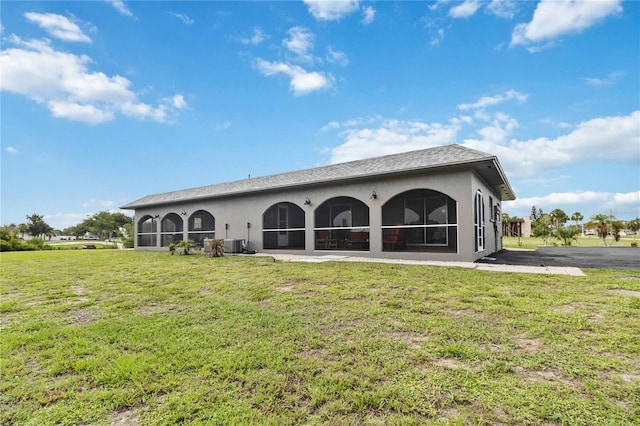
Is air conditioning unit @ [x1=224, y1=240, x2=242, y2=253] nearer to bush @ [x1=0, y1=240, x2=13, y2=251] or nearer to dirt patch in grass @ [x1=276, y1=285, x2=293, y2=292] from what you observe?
dirt patch in grass @ [x1=276, y1=285, x2=293, y2=292]

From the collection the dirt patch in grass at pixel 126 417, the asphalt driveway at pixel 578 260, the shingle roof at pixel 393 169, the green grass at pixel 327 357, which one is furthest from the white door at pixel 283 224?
the dirt patch in grass at pixel 126 417

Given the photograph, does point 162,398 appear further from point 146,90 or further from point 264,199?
point 146,90

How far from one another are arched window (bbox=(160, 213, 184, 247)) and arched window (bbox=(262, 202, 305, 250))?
25.4ft

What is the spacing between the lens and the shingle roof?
945cm

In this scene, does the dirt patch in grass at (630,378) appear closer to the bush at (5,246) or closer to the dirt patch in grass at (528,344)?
the dirt patch in grass at (528,344)

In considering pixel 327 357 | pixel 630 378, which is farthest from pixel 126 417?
pixel 630 378

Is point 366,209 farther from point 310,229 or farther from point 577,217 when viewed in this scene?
point 577,217

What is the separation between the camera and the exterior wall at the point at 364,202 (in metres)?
9.62

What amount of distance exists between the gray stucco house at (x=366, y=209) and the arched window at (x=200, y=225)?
7 centimetres

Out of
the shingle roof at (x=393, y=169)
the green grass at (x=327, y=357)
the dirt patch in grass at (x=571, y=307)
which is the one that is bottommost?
the green grass at (x=327, y=357)

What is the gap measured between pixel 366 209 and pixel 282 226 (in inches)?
193

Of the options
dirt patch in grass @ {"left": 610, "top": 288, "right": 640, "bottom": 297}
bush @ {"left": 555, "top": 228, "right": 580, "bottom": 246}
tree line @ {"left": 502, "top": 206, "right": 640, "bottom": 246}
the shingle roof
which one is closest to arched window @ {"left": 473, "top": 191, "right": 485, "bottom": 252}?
the shingle roof

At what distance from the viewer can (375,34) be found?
41.5 ft

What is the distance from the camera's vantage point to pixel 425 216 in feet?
48.0
